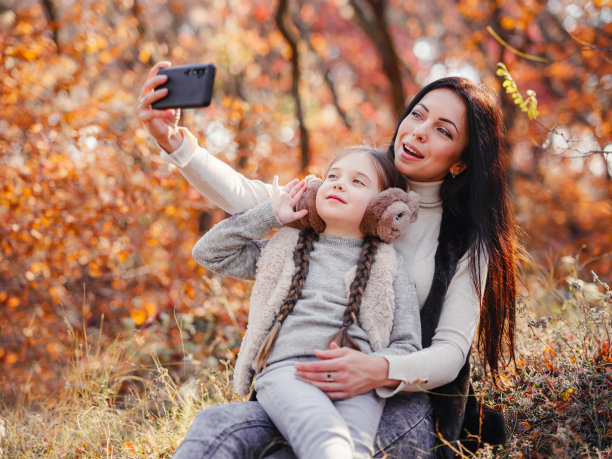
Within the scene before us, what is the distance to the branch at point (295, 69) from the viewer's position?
620 cm

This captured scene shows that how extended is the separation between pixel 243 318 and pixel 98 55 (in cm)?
344

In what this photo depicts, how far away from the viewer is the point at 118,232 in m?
4.98

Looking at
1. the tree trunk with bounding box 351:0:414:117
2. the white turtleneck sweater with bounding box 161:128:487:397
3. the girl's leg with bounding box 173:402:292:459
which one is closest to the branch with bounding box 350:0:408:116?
the tree trunk with bounding box 351:0:414:117

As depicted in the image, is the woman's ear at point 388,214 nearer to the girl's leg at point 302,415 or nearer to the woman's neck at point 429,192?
the woman's neck at point 429,192

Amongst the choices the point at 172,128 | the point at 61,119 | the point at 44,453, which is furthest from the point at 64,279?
the point at 172,128

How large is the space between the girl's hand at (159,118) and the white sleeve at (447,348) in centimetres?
112

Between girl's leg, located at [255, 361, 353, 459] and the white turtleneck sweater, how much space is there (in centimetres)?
26

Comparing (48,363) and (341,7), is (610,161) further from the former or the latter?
(341,7)

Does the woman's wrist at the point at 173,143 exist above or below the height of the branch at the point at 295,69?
below

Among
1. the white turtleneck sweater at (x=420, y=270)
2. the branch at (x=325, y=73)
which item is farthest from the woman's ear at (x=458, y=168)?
the branch at (x=325, y=73)

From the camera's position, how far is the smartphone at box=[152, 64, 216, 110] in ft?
Answer: 6.69

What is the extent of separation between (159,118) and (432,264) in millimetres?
1205

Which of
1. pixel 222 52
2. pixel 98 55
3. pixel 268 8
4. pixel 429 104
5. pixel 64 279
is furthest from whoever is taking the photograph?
pixel 268 8

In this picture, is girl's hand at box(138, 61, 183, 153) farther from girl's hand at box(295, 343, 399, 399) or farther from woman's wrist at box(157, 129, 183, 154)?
girl's hand at box(295, 343, 399, 399)
